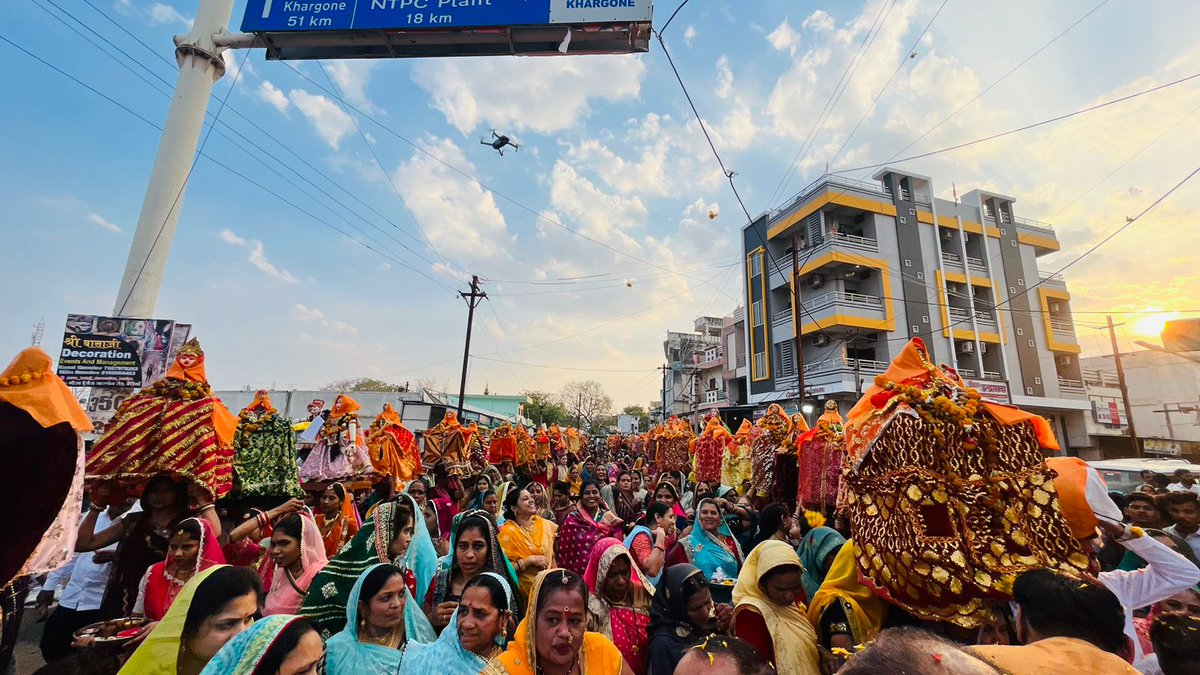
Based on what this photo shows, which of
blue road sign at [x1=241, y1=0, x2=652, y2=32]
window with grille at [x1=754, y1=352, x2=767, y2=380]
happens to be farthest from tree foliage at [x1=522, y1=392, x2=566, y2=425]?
blue road sign at [x1=241, y1=0, x2=652, y2=32]

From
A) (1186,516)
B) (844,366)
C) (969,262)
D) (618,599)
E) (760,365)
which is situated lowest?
(618,599)

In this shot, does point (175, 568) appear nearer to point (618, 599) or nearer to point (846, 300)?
point (618, 599)

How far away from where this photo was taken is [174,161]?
10719mm

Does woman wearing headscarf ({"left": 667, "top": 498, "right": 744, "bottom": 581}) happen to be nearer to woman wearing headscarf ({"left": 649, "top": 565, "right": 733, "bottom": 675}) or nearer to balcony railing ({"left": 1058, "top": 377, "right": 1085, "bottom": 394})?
woman wearing headscarf ({"left": 649, "top": 565, "right": 733, "bottom": 675})

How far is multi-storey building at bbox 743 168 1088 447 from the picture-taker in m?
23.3

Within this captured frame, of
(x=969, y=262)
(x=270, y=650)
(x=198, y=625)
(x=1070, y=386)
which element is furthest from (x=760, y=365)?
(x=270, y=650)

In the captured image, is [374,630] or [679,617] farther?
[679,617]

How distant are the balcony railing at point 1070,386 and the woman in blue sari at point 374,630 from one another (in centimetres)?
3412

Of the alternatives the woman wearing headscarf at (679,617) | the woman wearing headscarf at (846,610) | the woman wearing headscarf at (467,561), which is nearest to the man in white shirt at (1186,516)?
the woman wearing headscarf at (846,610)

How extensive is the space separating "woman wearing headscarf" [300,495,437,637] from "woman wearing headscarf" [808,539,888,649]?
2866 millimetres

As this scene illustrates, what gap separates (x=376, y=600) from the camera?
2.80 metres

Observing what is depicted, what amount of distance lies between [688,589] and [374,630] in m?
1.84

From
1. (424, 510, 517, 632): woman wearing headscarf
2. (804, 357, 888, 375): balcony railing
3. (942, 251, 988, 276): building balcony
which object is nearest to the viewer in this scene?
(424, 510, 517, 632): woman wearing headscarf

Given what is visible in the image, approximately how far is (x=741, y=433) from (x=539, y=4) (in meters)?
9.90
